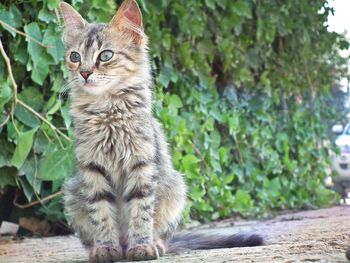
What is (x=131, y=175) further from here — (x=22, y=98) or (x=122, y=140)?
(x=22, y=98)

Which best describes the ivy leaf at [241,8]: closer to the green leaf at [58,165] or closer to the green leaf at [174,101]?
the green leaf at [174,101]

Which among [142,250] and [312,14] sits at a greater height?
[312,14]

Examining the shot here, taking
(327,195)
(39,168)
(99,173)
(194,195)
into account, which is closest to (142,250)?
(99,173)

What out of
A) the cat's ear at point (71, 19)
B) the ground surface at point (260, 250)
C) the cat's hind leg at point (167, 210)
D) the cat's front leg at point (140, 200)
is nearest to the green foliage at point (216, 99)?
the ground surface at point (260, 250)

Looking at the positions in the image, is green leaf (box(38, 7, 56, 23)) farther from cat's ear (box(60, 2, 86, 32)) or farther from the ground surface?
the ground surface

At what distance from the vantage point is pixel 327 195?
28.2ft

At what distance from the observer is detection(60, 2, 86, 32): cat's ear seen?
3988 mm

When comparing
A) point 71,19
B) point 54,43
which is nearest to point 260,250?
point 71,19

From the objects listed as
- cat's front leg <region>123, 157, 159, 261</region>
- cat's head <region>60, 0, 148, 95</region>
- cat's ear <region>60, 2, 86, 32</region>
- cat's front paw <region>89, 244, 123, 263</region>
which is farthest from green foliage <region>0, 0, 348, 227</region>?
cat's front paw <region>89, 244, 123, 263</region>

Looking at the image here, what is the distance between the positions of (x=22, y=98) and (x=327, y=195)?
4.74 meters

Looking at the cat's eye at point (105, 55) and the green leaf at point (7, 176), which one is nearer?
the cat's eye at point (105, 55)

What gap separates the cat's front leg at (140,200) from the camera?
3.54 m

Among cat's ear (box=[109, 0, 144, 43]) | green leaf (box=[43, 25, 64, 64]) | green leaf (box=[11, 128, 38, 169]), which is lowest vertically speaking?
green leaf (box=[11, 128, 38, 169])

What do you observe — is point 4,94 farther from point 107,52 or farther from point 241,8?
point 241,8
